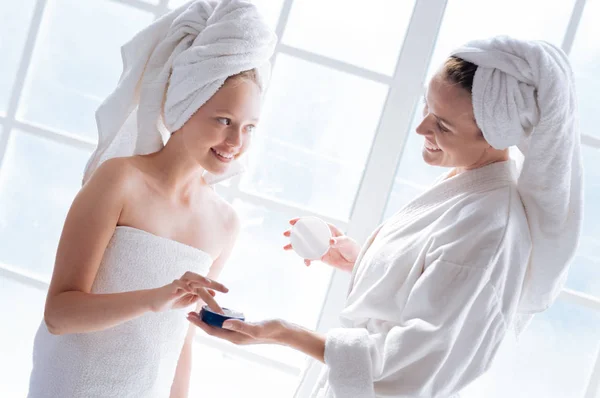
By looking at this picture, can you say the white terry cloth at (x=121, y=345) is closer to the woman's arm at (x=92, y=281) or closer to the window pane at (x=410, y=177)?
the woman's arm at (x=92, y=281)

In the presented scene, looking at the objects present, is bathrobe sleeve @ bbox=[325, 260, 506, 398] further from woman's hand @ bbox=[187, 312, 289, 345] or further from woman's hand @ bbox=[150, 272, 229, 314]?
woman's hand @ bbox=[150, 272, 229, 314]

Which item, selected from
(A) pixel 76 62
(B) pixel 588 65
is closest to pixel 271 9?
(A) pixel 76 62

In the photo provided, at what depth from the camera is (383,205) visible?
1.77 meters

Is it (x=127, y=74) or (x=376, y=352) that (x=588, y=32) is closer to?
(x=376, y=352)

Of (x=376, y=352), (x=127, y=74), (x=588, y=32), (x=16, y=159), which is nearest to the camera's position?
(x=376, y=352)

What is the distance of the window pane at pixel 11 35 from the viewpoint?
191 cm

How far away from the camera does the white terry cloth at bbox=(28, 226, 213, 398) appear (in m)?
1.32

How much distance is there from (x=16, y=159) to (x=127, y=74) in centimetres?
71

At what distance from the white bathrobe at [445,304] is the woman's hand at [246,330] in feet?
0.35

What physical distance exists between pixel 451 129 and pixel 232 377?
40.6 inches

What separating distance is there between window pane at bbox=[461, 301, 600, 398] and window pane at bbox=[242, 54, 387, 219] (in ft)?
2.03

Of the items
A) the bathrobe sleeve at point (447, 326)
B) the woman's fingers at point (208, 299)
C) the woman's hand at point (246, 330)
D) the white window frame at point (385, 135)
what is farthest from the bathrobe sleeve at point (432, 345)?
the white window frame at point (385, 135)

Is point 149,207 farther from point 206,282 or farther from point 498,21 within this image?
point 498,21

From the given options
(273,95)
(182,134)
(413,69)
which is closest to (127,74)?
(182,134)
